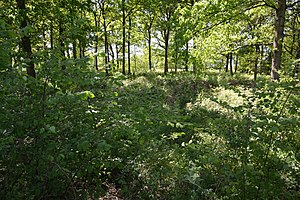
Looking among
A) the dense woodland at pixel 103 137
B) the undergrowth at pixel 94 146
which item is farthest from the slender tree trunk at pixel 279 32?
the undergrowth at pixel 94 146

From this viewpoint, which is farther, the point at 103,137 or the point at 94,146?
the point at 94,146

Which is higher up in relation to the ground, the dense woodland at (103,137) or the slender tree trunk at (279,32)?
the slender tree trunk at (279,32)

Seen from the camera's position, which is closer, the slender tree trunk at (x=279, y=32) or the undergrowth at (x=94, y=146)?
the undergrowth at (x=94, y=146)

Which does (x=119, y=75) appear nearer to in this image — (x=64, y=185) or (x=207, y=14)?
(x=64, y=185)

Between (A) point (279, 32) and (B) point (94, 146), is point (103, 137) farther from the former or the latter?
(A) point (279, 32)

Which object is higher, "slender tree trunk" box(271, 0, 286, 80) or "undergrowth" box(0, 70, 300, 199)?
"slender tree trunk" box(271, 0, 286, 80)

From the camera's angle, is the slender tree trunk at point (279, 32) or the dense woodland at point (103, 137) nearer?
the dense woodland at point (103, 137)

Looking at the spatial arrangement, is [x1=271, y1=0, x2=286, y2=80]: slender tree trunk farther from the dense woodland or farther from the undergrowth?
the undergrowth

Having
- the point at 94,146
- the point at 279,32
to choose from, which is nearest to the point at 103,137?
the point at 94,146

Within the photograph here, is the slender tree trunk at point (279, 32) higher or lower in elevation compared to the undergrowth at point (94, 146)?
higher

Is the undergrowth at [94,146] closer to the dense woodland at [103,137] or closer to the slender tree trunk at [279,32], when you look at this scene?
the dense woodland at [103,137]

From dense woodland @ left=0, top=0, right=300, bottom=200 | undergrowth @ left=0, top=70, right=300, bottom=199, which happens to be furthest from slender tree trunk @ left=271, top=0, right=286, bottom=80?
undergrowth @ left=0, top=70, right=300, bottom=199

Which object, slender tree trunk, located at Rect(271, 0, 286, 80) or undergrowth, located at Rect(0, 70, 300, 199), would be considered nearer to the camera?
undergrowth, located at Rect(0, 70, 300, 199)

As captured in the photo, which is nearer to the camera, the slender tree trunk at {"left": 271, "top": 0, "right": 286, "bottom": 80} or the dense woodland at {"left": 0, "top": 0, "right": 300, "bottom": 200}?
the dense woodland at {"left": 0, "top": 0, "right": 300, "bottom": 200}
